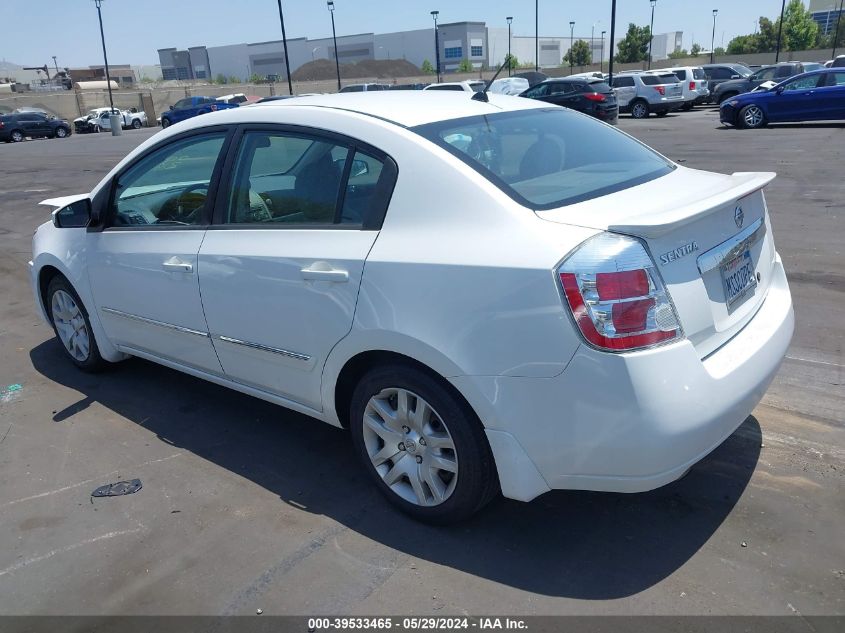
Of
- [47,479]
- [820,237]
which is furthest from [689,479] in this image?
[820,237]

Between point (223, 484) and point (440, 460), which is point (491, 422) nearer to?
point (440, 460)

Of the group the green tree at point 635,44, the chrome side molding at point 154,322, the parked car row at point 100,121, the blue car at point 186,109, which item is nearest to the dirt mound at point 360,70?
the green tree at point 635,44

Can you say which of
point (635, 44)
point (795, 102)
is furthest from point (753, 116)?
point (635, 44)

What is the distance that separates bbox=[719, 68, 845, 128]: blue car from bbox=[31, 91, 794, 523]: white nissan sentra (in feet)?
65.1

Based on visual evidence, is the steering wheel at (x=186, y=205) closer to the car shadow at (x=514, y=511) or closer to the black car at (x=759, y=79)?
the car shadow at (x=514, y=511)

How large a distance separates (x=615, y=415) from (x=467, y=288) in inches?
27.2

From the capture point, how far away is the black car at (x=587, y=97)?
23766mm

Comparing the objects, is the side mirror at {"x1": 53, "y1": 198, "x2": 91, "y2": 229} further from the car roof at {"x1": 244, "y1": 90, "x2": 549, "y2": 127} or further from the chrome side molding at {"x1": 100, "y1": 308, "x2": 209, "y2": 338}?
the car roof at {"x1": 244, "y1": 90, "x2": 549, "y2": 127}

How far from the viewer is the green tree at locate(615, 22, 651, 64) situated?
8425 cm

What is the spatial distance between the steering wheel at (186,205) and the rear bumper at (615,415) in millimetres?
1971

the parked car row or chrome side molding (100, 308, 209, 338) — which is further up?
chrome side molding (100, 308, 209, 338)

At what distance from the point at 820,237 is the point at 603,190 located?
5.52m

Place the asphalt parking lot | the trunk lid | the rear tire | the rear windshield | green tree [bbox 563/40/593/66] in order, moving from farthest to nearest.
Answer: green tree [bbox 563/40/593/66]
the rear tire
the rear windshield
the asphalt parking lot
the trunk lid

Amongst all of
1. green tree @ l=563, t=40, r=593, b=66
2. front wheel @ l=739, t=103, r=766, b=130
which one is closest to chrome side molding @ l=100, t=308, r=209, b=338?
front wheel @ l=739, t=103, r=766, b=130
